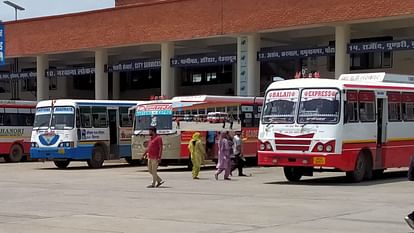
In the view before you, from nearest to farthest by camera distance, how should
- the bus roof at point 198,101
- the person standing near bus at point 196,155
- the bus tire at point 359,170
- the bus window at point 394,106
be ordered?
Answer: 1. the bus tire at point 359,170
2. the bus window at point 394,106
3. the person standing near bus at point 196,155
4. the bus roof at point 198,101

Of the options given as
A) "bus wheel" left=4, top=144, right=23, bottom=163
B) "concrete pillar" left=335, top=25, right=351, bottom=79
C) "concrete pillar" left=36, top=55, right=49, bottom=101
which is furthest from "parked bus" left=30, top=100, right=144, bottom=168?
"concrete pillar" left=36, top=55, right=49, bottom=101

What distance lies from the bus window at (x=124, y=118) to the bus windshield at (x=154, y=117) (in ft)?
10.9

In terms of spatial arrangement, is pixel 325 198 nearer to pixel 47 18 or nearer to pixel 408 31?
pixel 408 31

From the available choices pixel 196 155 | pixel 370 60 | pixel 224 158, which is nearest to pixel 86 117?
pixel 196 155

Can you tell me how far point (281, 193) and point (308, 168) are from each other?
3.18 meters

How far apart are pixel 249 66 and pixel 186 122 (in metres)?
10.9

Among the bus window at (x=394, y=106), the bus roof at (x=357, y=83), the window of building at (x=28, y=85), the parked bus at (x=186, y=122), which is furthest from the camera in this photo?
the window of building at (x=28, y=85)

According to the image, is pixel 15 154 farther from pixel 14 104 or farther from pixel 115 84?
pixel 115 84

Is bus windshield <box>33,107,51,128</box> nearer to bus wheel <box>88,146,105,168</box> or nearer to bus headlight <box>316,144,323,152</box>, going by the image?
bus wheel <box>88,146,105,168</box>

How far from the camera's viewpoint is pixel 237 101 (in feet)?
98.4

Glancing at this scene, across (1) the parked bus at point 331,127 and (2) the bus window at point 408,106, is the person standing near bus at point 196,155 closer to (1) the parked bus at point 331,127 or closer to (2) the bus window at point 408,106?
(1) the parked bus at point 331,127

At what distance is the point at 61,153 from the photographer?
101 feet

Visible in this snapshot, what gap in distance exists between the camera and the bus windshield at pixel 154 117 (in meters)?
28.5

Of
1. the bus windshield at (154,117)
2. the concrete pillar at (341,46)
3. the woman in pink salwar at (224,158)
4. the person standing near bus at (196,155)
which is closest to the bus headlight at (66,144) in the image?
the bus windshield at (154,117)
